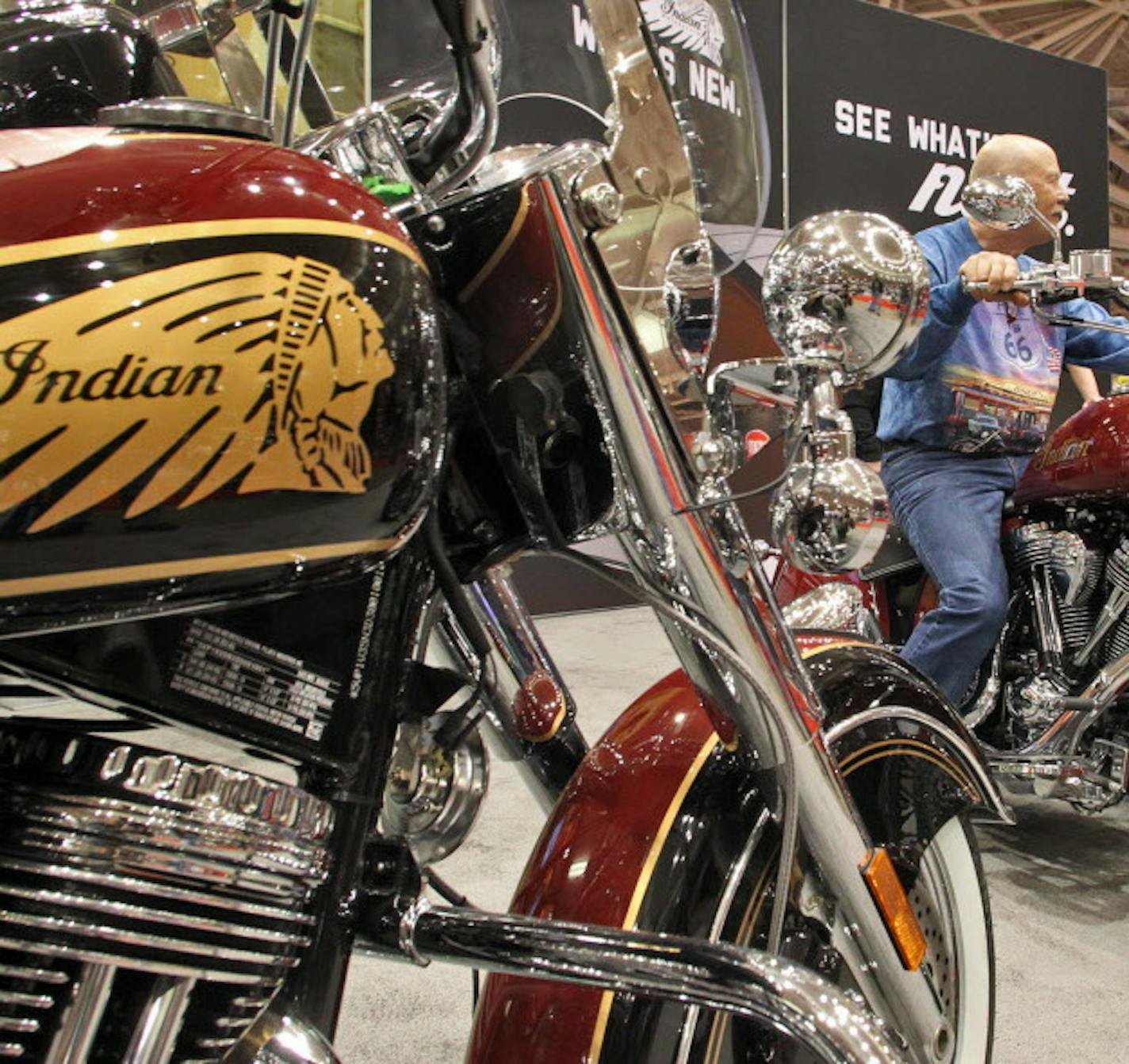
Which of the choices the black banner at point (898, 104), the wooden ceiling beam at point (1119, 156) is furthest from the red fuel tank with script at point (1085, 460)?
the wooden ceiling beam at point (1119, 156)

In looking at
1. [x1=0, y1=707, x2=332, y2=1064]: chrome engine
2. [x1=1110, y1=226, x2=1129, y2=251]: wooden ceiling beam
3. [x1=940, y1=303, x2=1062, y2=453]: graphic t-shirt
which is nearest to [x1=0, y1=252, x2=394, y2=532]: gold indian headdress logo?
[x1=0, y1=707, x2=332, y2=1064]: chrome engine

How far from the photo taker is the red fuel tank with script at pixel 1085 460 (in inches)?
95.3

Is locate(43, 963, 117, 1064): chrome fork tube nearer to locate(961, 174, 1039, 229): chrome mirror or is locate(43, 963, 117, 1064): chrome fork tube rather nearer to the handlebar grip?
locate(961, 174, 1039, 229): chrome mirror

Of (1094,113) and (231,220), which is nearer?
(231,220)

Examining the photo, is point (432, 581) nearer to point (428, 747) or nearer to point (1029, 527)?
point (428, 747)

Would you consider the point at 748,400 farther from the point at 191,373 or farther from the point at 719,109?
the point at 191,373

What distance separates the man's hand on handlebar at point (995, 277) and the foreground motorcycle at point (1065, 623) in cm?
76

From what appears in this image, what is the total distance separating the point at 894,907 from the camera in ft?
3.11

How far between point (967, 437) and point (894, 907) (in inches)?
66.5

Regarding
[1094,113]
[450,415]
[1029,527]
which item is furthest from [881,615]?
[1094,113]

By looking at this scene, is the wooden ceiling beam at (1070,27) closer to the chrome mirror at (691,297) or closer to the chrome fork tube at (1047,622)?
the chrome fork tube at (1047,622)

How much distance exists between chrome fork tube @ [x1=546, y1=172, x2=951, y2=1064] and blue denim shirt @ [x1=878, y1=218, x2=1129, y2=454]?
1613mm

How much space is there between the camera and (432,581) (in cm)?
81

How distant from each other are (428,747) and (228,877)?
25 centimetres
